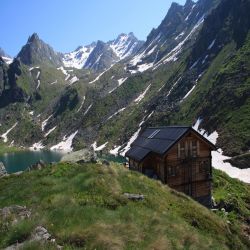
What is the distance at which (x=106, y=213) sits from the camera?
2228cm

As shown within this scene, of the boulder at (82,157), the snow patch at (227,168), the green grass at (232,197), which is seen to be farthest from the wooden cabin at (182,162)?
the snow patch at (227,168)

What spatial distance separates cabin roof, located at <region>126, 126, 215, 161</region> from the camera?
4453 cm

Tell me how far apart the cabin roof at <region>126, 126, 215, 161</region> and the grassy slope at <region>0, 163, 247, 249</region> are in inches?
485

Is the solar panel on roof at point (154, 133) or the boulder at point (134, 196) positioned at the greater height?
the solar panel on roof at point (154, 133)

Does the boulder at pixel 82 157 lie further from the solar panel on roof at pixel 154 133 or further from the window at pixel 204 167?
the window at pixel 204 167

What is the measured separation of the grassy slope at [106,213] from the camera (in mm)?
19016

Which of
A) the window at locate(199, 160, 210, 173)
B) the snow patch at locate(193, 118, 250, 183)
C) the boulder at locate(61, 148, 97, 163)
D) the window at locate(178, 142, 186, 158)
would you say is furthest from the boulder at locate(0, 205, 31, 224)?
the snow patch at locate(193, 118, 250, 183)

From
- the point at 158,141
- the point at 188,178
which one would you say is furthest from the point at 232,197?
the point at 158,141

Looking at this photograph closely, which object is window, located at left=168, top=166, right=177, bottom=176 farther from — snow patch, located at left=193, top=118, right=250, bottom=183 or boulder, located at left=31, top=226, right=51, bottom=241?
snow patch, located at left=193, top=118, right=250, bottom=183

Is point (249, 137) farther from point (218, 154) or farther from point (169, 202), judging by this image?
point (169, 202)

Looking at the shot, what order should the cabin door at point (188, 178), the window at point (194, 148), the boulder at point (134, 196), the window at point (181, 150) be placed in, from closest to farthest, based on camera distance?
the boulder at point (134, 196) → the window at point (181, 150) → the cabin door at point (188, 178) → the window at point (194, 148)

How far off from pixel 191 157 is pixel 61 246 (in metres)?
29.9

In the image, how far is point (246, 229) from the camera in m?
39.2

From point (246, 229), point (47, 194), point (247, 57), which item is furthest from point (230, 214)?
point (247, 57)
